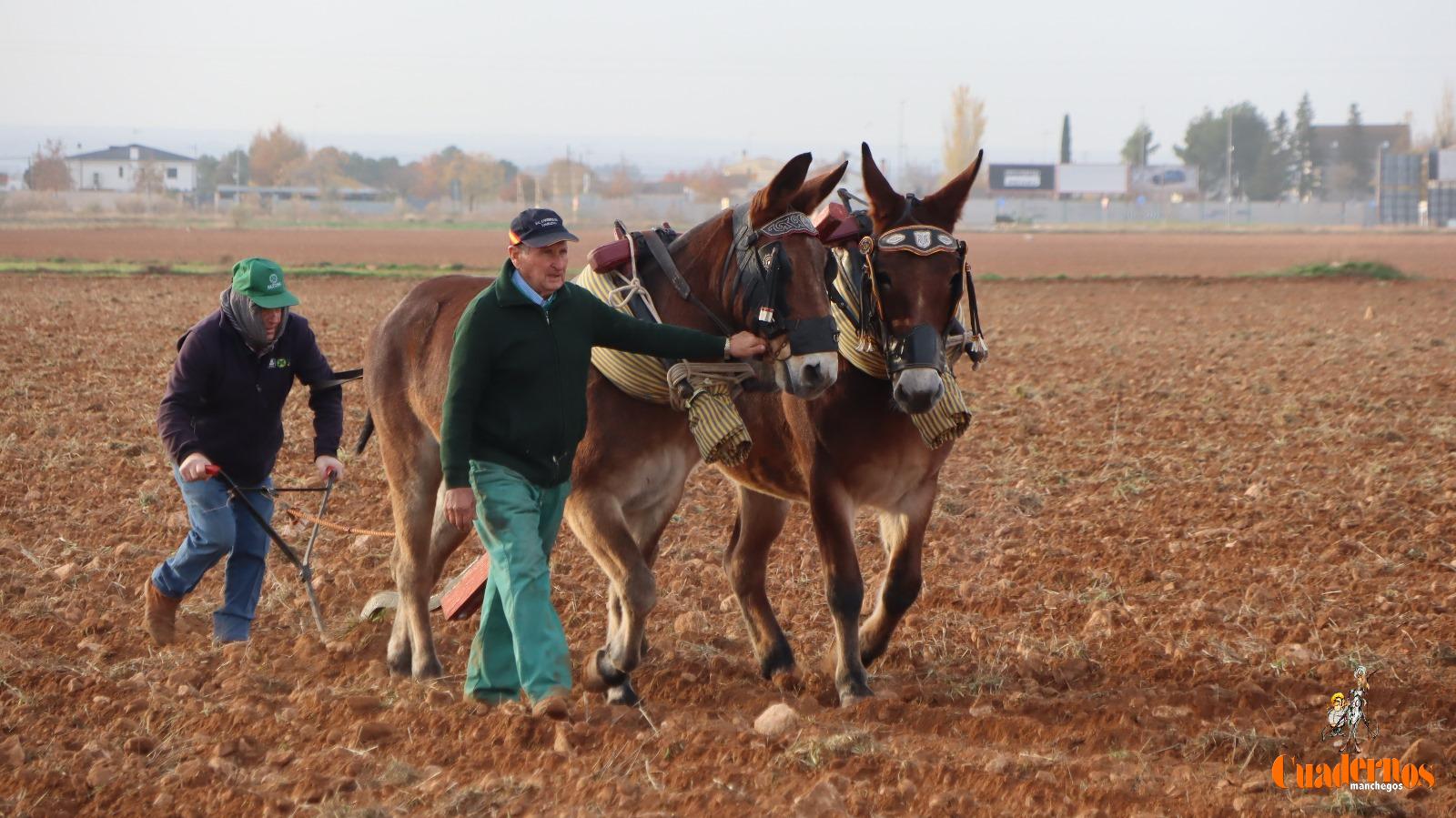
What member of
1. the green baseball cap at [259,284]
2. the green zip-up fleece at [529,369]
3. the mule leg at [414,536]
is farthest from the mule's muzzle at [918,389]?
the green baseball cap at [259,284]

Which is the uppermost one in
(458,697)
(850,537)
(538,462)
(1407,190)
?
(1407,190)

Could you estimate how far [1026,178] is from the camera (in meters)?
115

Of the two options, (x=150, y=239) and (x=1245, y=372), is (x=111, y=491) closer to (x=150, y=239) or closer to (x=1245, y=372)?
(x=1245, y=372)

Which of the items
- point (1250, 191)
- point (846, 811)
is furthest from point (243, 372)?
point (1250, 191)

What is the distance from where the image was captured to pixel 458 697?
225 inches

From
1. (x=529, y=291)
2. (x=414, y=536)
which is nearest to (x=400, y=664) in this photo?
(x=414, y=536)

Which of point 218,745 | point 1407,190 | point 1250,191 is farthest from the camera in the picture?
point 1250,191

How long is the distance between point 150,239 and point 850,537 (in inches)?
1920

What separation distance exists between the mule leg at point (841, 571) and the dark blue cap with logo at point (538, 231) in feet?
4.98

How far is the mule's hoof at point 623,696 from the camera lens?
19.0 feet

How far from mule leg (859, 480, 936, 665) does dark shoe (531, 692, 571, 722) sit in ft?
5.51

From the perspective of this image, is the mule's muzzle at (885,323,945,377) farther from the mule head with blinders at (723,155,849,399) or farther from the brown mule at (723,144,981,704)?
the mule head with blinders at (723,155,849,399)

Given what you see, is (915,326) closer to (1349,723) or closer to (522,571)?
(522,571)

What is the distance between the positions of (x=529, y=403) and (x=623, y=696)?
134cm
